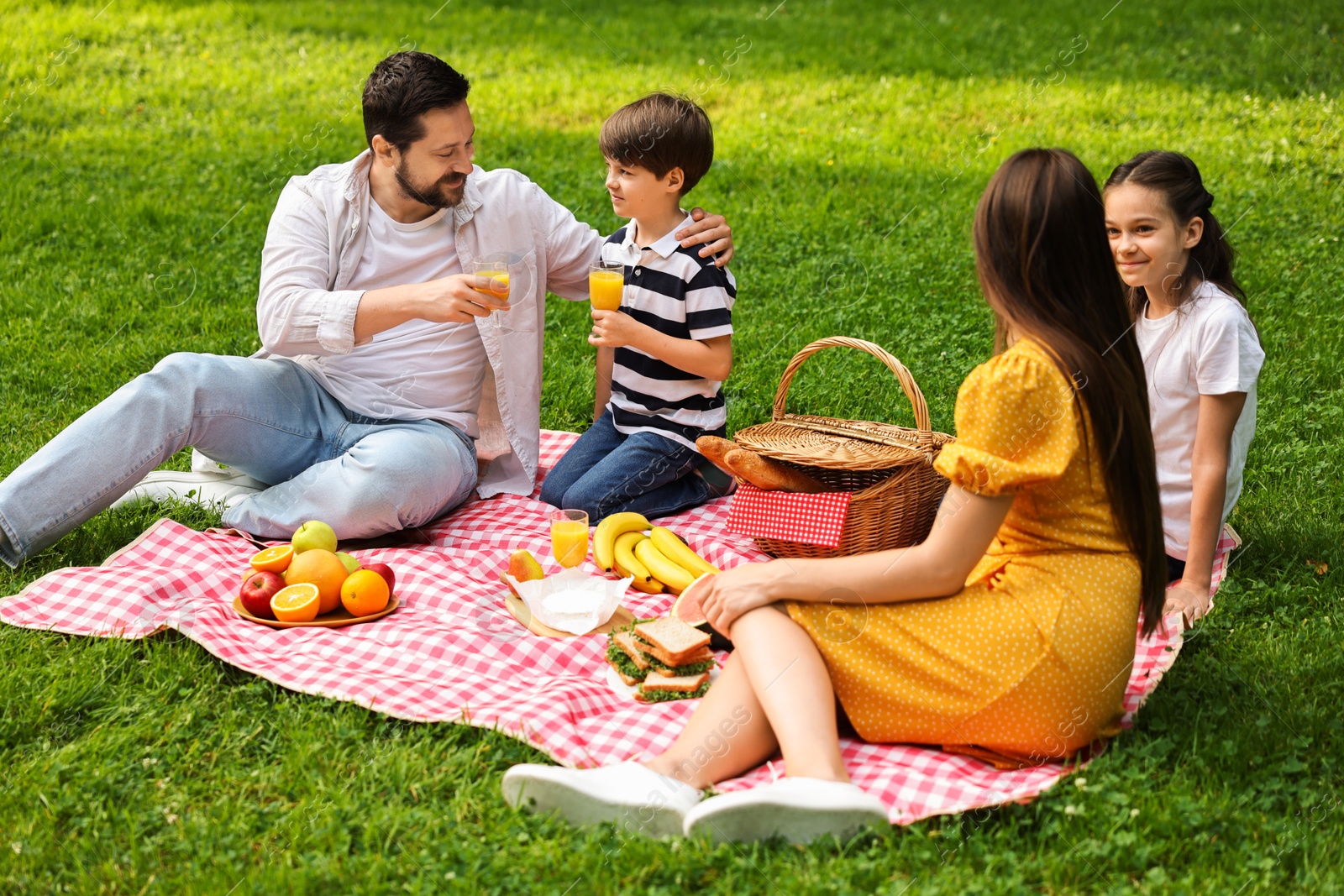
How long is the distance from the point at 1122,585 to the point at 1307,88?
27.8 ft

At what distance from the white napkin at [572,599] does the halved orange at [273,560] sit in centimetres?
72

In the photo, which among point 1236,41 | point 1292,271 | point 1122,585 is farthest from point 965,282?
point 1236,41

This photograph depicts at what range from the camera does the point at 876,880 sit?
8.24ft

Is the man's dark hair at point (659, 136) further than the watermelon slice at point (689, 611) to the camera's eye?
Yes

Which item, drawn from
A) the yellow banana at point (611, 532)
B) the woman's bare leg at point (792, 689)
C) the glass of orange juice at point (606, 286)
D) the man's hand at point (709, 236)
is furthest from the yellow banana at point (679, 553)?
the woman's bare leg at point (792, 689)

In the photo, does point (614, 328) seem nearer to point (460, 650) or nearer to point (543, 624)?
point (543, 624)

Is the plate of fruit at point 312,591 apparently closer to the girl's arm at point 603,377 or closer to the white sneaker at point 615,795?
the white sneaker at point 615,795

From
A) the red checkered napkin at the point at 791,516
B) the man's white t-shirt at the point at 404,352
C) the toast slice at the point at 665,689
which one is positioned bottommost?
the toast slice at the point at 665,689

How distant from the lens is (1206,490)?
3.70 metres

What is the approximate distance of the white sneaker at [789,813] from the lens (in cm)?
250

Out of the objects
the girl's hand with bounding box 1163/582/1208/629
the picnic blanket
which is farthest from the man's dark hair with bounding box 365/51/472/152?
the girl's hand with bounding box 1163/582/1208/629

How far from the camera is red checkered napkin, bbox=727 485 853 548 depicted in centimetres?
396

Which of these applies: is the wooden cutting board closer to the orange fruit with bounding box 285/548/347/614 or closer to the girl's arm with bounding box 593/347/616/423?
the orange fruit with bounding box 285/548/347/614

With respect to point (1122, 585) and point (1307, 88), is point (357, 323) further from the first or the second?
point (1307, 88)
